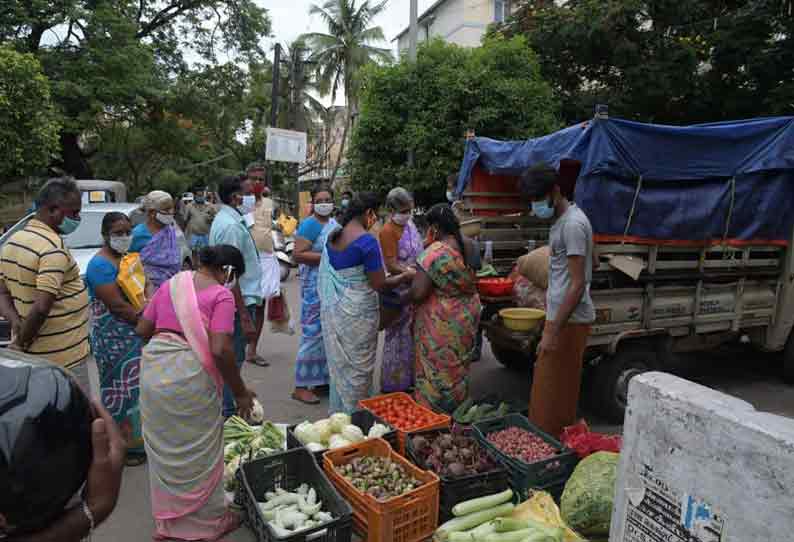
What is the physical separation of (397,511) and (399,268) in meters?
2.61

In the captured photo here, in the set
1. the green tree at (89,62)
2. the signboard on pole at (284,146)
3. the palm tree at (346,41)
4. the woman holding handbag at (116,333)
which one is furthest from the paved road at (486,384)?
the palm tree at (346,41)

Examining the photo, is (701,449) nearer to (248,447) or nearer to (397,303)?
(248,447)

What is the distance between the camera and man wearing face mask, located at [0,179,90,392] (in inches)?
122

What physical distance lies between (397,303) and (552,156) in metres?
1.87

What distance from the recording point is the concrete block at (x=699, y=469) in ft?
5.00

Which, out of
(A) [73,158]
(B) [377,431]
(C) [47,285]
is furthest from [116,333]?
(A) [73,158]

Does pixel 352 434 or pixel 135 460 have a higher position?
pixel 352 434

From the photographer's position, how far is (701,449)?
172 centimetres

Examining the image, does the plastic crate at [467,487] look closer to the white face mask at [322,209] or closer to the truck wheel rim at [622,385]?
the truck wheel rim at [622,385]

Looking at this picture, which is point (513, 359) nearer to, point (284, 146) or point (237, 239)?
point (237, 239)

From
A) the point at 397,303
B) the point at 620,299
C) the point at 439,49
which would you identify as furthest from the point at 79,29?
the point at 620,299

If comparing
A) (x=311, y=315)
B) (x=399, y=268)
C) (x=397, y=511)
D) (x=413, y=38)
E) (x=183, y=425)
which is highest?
(x=413, y=38)

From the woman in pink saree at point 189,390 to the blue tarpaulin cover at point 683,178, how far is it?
112 inches

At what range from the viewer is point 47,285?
309cm
